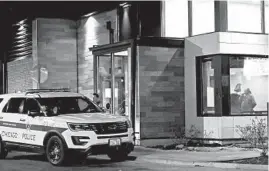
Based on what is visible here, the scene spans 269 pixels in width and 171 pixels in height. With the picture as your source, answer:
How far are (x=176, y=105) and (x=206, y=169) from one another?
648 centimetres

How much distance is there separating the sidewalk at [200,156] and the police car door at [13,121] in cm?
340

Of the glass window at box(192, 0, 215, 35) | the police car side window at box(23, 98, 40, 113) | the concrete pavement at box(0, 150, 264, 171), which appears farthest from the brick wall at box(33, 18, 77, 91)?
the police car side window at box(23, 98, 40, 113)

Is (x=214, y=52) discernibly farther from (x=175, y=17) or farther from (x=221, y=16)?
(x=175, y=17)

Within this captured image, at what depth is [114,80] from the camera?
20703 mm

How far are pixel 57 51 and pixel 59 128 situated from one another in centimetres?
1197

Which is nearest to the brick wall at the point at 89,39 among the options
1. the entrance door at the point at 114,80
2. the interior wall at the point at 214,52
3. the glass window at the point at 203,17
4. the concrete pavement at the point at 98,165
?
the entrance door at the point at 114,80

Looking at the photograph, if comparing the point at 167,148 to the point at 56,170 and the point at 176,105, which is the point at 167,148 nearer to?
the point at 176,105

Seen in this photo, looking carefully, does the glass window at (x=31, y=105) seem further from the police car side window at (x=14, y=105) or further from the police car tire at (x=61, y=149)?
the police car tire at (x=61, y=149)

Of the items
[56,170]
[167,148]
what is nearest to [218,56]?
[167,148]

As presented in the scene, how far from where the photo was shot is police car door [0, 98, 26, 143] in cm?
1479

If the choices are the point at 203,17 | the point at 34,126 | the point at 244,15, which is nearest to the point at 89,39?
the point at 203,17

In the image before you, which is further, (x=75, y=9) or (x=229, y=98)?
(x=75, y=9)

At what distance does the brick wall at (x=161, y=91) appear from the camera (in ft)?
60.3

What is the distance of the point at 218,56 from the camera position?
1778cm
